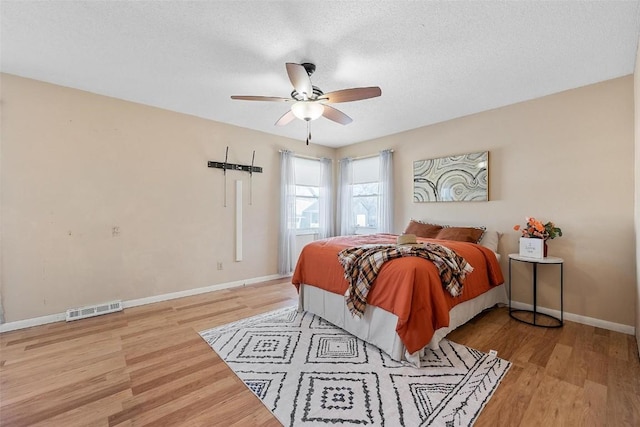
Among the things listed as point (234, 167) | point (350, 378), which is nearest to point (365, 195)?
point (234, 167)

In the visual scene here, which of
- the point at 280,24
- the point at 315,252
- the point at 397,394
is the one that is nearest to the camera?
the point at 397,394

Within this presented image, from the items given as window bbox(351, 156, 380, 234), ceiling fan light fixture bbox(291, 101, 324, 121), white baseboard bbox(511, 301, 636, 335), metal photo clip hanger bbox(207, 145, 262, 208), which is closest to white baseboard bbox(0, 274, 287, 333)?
metal photo clip hanger bbox(207, 145, 262, 208)

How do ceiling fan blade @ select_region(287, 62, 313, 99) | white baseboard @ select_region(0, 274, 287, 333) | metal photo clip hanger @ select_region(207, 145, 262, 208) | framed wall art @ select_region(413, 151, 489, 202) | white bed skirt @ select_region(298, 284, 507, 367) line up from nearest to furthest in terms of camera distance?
ceiling fan blade @ select_region(287, 62, 313, 99), white bed skirt @ select_region(298, 284, 507, 367), white baseboard @ select_region(0, 274, 287, 333), framed wall art @ select_region(413, 151, 489, 202), metal photo clip hanger @ select_region(207, 145, 262, 208)

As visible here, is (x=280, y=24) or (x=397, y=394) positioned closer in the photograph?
(x=397, y=394)

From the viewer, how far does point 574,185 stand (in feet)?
9.63

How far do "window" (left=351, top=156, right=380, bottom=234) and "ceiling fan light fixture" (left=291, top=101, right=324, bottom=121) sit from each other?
2627mm

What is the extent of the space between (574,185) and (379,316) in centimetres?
263

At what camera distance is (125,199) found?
338 cm

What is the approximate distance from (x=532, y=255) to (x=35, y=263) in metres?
5.28

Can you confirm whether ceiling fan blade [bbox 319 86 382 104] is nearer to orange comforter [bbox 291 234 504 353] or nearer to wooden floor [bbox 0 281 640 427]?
orange comforter [bbox 291 234 504 353]

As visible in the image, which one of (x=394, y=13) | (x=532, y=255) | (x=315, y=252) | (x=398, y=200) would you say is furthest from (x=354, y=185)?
(x=394, y=13)

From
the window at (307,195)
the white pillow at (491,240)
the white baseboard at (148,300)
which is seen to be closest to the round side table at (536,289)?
the white pillow at (491,240)

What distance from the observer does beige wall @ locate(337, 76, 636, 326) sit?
2682 millimetres

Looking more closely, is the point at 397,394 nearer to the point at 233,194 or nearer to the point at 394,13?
the point at 394,13
